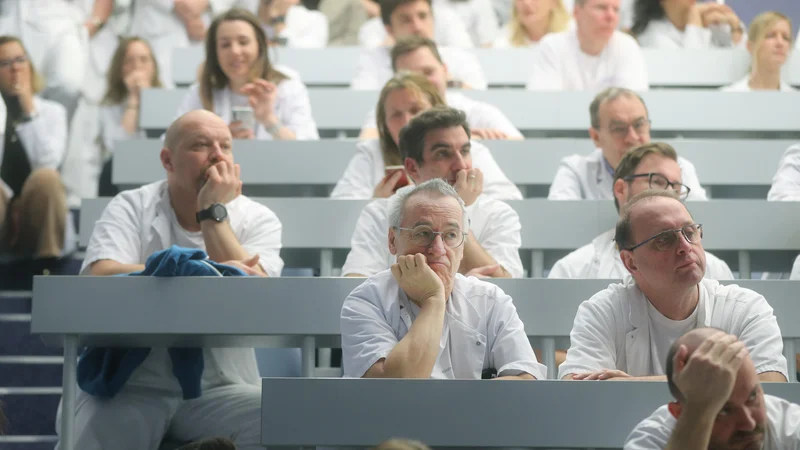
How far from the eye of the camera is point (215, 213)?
381 cm

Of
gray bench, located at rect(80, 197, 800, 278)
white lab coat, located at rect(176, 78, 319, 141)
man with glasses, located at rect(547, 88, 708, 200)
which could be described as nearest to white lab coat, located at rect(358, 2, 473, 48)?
white lab coat, located at rect(176, 78, 319, 141)

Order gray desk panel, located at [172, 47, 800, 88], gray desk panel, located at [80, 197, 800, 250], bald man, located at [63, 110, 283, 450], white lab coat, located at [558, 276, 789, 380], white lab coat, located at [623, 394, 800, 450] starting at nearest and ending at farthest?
white lab coat, located at [623, 394, 800, 450]
white lab coat, located at [558, 276, 789, 380]
bald man, located at [63, 110, 283, 450]
gray desk panel, located at [80, 197, 800, 250]
gray desk panel, located at [172, 47, 800, 88]

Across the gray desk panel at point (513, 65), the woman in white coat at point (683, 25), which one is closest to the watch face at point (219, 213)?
the gray desk panel at point (513, 65)

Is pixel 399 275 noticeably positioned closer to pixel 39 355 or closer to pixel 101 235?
pixel 101 235

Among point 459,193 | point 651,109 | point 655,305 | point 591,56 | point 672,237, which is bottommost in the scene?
point 655,305

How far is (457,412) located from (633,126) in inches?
85.9

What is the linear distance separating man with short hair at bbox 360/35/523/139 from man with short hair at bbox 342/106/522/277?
1.12m

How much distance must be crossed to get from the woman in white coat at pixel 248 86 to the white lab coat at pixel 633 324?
2.29 m

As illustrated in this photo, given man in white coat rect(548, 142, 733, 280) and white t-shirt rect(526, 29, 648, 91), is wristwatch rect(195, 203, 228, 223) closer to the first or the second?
man in white coat rect(548, 142, 733, 280)

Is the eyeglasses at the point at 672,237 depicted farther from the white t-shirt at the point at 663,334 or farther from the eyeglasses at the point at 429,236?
the eyeglasses at the point at 429,236

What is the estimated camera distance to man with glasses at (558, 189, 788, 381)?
3113 mm

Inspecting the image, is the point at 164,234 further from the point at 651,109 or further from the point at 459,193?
the point at 651,109

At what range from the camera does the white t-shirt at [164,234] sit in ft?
12.5

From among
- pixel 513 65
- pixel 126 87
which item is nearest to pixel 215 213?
pixel 126 87
